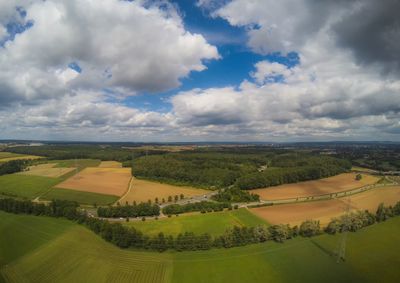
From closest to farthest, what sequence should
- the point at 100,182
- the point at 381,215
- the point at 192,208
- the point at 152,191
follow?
1. the point at 381,215
2. the point at 192,208
3. the point at 152,191
4. the point at 100,182

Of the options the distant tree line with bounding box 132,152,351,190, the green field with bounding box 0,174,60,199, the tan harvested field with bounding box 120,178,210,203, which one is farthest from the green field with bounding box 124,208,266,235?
the green field with bounding box 0,174,60,199

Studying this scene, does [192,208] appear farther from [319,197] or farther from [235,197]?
[319,197]

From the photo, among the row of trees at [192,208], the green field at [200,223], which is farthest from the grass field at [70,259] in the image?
the row of trees at [192,208]

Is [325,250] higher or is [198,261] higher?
[325,250]

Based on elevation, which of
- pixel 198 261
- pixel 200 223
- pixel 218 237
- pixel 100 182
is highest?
pixel 100 182

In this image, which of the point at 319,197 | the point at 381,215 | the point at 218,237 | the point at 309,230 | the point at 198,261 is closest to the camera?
the point at 198,261

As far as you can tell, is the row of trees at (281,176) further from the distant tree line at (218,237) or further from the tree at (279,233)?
the tree at (279,233)

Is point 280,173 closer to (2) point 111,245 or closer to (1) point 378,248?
(1) point 378,248

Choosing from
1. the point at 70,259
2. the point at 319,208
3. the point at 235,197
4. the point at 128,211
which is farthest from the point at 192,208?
the point at 319,208
